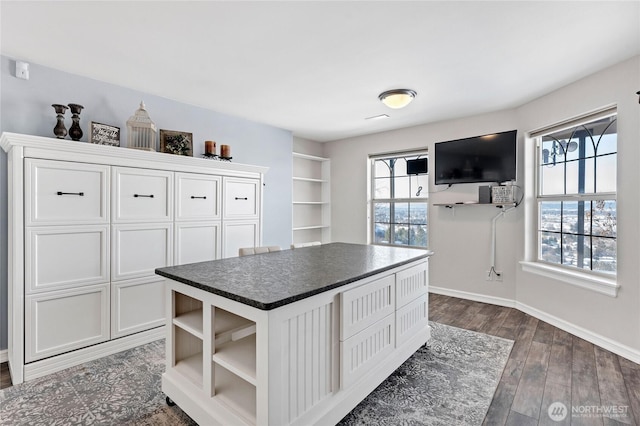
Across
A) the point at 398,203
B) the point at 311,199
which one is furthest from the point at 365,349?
the point at 311,199

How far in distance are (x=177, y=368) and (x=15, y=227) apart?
156cm

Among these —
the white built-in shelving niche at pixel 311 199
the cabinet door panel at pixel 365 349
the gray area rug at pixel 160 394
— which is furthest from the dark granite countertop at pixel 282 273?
the white built-in shelving niche at pixel 311 199

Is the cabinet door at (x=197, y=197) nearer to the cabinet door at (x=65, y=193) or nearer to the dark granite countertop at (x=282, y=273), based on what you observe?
the cabinet door at (x=65, y=193)

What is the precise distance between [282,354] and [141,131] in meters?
2.59

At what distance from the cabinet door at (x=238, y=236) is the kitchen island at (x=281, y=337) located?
1.24 metres

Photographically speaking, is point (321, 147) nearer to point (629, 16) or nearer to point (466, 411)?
point (629, 16)

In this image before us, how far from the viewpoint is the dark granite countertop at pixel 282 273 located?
4.73 feet

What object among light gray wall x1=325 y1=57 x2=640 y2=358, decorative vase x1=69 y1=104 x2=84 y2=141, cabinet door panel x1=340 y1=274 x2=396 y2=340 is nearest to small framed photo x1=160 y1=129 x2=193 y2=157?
decorative vase x1=69 y1=104 x2=84 y2=141

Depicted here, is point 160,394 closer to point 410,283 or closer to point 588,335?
point 410,283

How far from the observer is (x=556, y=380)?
2.22 meters

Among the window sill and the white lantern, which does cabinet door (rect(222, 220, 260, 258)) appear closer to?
the white lantern

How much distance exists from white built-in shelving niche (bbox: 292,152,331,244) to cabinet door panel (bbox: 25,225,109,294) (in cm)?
Result: 311

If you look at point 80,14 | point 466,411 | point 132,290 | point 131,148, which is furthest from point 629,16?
point 132,290

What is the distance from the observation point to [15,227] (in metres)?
2.19
